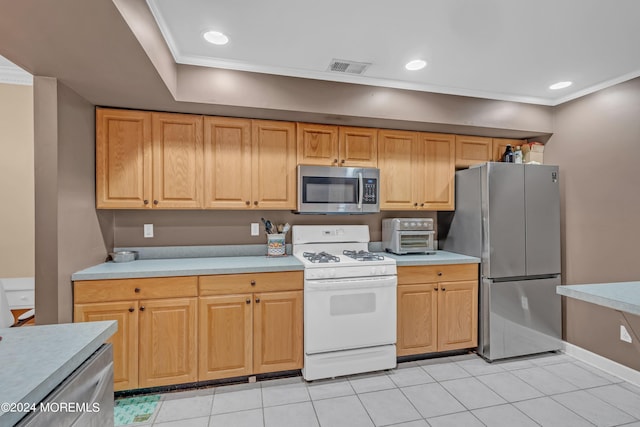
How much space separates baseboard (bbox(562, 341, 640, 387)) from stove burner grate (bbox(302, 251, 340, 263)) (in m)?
2.52

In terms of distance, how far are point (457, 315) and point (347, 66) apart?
2453mm

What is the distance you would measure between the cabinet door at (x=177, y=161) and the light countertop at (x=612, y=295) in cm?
260

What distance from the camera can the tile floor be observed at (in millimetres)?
2041

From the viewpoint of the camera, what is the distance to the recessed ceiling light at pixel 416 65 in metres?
2.39

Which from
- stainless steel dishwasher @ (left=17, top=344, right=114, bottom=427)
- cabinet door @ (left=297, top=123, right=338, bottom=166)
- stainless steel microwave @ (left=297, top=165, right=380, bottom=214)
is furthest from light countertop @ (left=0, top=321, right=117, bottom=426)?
cabinet door @ (left=297, top=123, right=338, bottom=166)

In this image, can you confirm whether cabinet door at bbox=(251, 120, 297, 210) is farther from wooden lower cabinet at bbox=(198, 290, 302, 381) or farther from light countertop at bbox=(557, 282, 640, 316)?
light countertop at bbox=(557, 282, 640, 316)

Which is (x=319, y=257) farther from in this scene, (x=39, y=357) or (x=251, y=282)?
(x=39, y=357)

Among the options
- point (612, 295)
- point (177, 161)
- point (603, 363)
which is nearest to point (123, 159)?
point (177, 161)

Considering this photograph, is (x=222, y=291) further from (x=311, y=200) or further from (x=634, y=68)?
(x=634, y=68)

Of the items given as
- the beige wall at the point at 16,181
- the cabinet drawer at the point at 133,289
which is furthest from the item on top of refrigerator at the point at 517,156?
the beige wall at the point at 16,181

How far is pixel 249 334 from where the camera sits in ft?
7.96

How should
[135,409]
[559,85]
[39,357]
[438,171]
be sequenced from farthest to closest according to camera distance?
1. [438,171]
2. [559,85]
3. [135,409]
4. [39,357]

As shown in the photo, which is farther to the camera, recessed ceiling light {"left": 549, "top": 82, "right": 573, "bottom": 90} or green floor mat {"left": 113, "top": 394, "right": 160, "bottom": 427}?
recessed ceiling light {"left": 549, "top": 82, "right": 573, "bottom": 90}

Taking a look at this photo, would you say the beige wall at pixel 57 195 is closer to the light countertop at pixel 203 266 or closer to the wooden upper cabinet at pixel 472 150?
the light countertop at pixel 203 266
